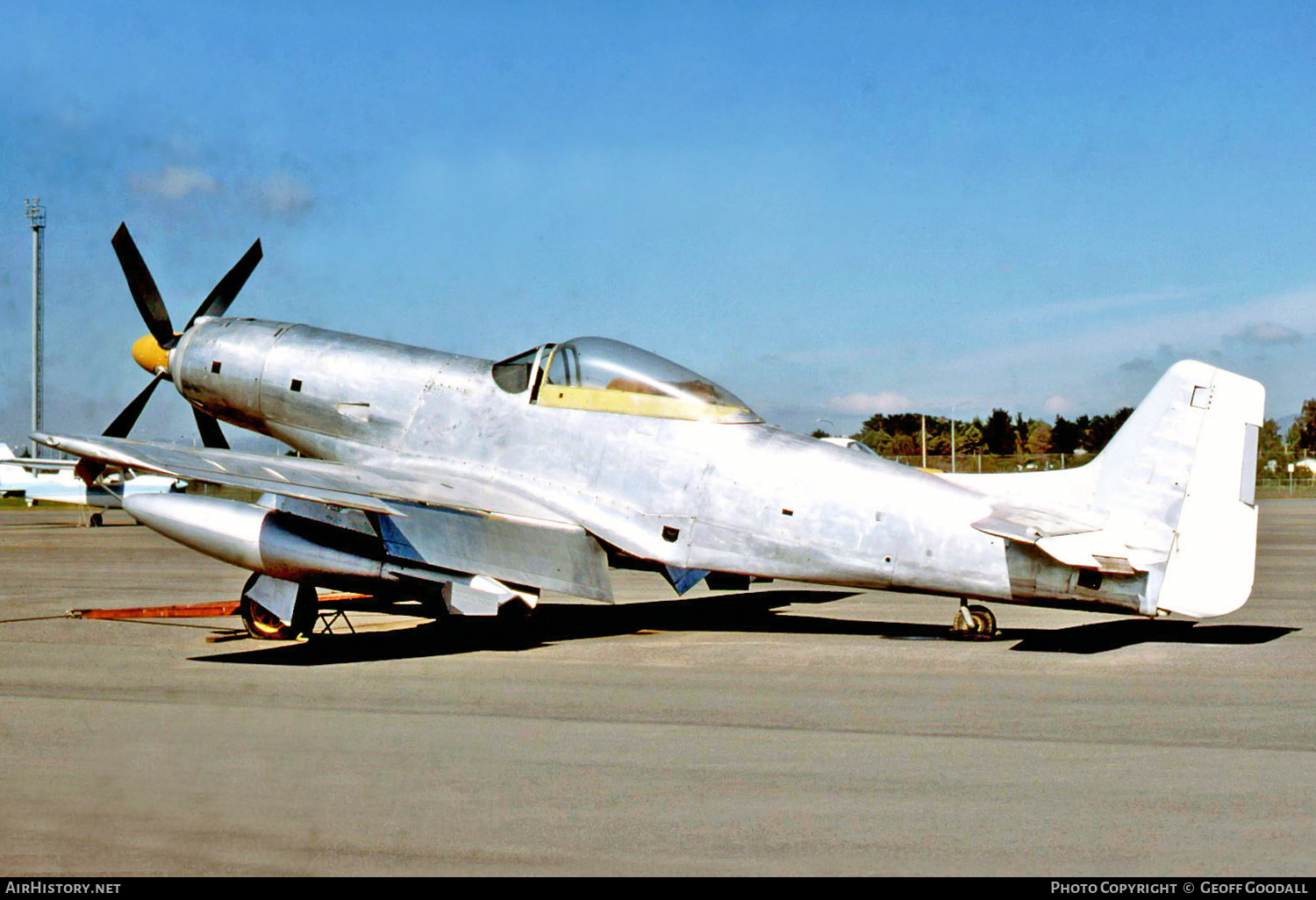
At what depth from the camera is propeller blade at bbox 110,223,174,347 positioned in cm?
1521

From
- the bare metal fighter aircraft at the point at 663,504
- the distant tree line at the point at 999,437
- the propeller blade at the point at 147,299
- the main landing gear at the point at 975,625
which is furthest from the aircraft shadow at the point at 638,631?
the distant tree line at the point at 999,437

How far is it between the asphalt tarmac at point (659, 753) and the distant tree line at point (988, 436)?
3313 inches

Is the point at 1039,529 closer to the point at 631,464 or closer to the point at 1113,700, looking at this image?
the point at 1113,700

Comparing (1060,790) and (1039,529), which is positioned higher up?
(1039,529)

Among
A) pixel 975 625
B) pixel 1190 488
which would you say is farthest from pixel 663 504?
pixel 1190 488

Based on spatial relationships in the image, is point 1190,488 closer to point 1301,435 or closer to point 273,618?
point 273,618

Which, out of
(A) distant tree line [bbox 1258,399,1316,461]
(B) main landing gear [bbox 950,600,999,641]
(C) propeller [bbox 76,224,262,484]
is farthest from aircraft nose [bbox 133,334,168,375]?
(A) distant tree line [bbox 1258,399,1316,461]

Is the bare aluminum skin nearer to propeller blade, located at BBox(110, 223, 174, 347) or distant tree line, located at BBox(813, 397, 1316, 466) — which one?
propeller blade, located at BBox(110, 223, 174, 347)

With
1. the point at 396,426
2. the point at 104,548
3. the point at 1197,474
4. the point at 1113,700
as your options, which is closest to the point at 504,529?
the point at 396,426

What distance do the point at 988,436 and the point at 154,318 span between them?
325 feet

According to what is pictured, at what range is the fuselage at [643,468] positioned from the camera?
408 inches

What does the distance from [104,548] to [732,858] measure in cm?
2631
